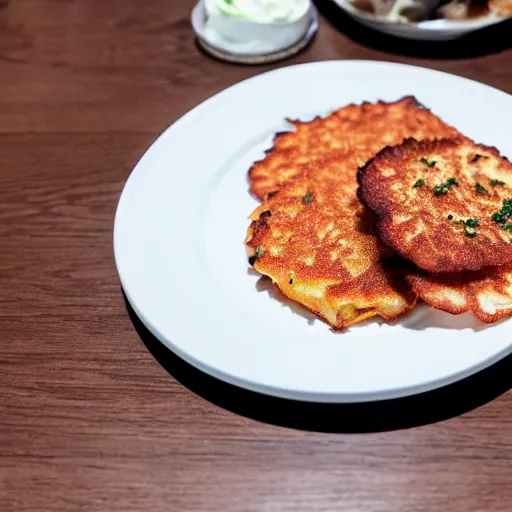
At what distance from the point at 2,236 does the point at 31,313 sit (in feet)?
0.97

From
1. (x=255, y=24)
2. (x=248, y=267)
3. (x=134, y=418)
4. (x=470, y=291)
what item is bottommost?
(x=134, y=418)

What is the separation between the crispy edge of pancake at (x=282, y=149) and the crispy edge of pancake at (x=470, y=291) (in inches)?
17.9

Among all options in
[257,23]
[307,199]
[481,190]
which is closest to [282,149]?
[307,199]

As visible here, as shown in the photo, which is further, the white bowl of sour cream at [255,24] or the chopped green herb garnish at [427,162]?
the white bowl of sour cream at [255,24]

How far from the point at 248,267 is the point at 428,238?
39 centimetres

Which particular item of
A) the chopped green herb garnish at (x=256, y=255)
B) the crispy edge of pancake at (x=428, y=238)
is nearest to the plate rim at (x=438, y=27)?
the crispy edge of pancake at (x=428, y=238)

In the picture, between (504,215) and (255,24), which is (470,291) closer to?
(504,215)

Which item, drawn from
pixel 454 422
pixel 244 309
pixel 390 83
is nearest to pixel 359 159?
pixel 390 83

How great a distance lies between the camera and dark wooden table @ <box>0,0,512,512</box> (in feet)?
3.69

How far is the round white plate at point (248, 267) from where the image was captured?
1166mm

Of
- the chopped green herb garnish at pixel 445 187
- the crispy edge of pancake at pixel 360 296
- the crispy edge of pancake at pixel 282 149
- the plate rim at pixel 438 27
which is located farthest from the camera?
the plate rim at pixel 438 27

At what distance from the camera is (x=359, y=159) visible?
1.57 metres

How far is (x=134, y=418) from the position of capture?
1.24 metres

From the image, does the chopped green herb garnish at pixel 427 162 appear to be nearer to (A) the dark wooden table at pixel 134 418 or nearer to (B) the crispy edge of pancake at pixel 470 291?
(B) the crispy edge of pancake at pixel 470 291
